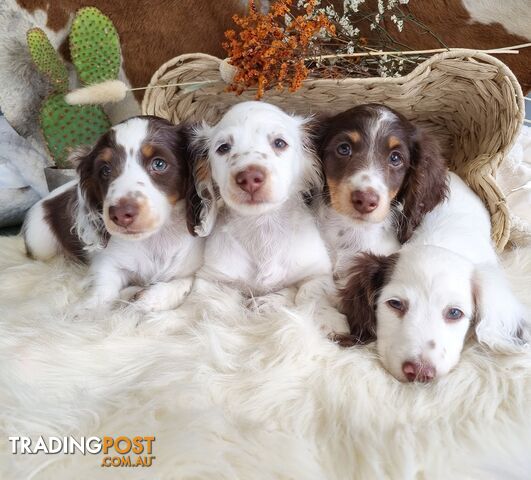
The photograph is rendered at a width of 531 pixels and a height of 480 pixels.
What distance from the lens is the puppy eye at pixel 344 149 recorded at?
68.1 inches

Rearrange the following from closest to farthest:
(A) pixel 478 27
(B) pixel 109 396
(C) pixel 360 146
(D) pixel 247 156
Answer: (B) pixel 109 396 < (D) pixel 247 156 < (C) pixel 360 146 < (A) pixel 478 27

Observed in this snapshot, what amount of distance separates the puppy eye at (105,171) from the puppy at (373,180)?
27.9 inches

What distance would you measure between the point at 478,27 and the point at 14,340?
2.39 meters

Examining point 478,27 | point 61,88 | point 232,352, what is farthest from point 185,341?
point 478,27

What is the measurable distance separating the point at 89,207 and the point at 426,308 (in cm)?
120

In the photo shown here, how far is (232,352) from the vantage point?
1.40m

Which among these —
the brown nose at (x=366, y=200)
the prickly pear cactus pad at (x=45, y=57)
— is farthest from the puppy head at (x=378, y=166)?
the prickly pear cactus pad at (x=45, y=57)

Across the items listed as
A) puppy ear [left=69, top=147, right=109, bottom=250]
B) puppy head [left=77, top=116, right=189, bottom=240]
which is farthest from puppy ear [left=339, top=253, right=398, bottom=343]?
puppy ear [left=69, top=147, right=109, bottom=250]

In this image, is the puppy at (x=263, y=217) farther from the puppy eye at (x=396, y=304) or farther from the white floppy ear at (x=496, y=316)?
the white floppy ear at (x=496, y=316)

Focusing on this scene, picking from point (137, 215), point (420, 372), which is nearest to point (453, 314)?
point (420, 372)

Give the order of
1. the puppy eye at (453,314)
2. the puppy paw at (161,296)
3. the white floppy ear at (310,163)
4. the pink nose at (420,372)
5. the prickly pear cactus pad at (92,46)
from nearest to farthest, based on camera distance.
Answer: the pink nose at (420,372), the puppy eye at (453,314), the puppy paw at (161,296), the white floppy ear at (310,163), the prickly pear cactus pad at (92,46)

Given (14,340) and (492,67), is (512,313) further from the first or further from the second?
(14,340)

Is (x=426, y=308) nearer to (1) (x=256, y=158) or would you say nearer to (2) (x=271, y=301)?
(2) (x=271, y=301)

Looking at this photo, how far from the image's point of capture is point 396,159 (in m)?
1.75
